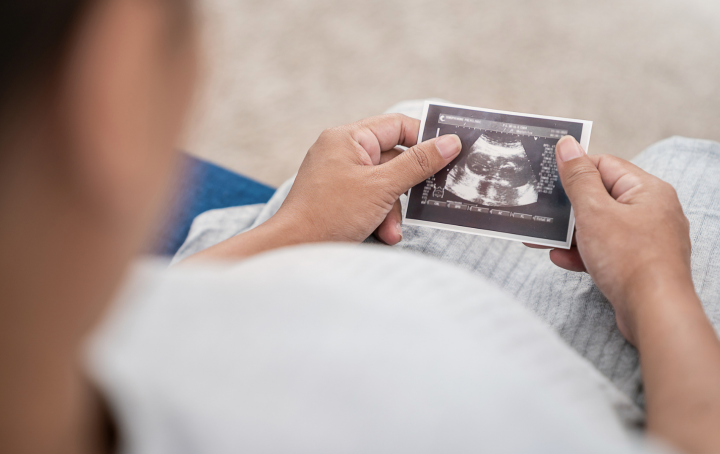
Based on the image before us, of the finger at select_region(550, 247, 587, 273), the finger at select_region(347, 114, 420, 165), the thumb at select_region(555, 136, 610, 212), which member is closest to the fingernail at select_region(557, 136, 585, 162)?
the thumb at select_region(555, 136, 610, 212)

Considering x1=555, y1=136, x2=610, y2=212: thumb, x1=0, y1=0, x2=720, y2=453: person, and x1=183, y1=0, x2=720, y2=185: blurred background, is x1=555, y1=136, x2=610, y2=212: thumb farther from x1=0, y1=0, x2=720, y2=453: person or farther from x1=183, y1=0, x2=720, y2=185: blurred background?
x1=183, y1=0, x2=720, y2=185: blurred background

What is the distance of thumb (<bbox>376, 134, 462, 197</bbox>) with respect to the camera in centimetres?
85

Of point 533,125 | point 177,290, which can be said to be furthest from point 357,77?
point 177,290

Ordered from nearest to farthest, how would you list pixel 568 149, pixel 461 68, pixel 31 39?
pixel 31 39
pixel 568 149
pixel 461 68

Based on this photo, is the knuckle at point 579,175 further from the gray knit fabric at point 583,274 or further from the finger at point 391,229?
the finger at point 391,229

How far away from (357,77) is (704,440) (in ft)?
4.97

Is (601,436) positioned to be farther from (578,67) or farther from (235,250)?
(578,67)

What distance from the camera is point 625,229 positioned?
2.32 ft

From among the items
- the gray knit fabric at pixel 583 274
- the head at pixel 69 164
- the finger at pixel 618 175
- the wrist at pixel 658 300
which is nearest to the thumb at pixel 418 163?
the gray knit fabric at pixel 583 274

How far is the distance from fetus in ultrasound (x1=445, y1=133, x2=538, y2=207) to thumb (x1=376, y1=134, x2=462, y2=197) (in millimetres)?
47

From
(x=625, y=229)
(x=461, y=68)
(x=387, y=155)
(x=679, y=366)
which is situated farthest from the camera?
(x=461, y=68)

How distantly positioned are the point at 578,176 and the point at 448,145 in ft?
0.79

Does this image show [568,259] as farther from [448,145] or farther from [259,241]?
[259,241]

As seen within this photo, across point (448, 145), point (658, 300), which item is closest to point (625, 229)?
point (658, 300)
